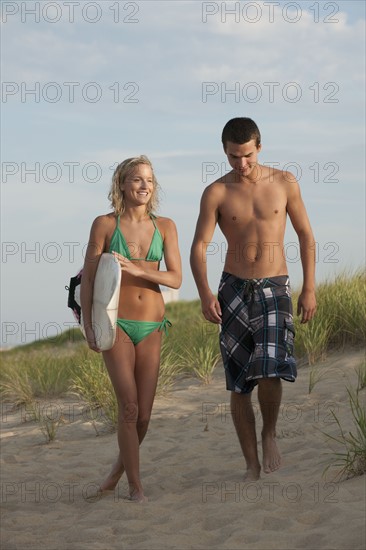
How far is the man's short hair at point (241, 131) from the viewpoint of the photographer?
18.0 ft

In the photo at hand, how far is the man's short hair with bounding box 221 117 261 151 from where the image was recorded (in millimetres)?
5477

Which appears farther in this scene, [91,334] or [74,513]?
[74,513]

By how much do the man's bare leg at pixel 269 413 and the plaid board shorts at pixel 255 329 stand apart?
8cm

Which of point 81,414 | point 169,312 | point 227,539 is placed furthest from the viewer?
point 169,312

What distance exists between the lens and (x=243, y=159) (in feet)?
18.2

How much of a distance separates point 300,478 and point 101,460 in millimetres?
2399

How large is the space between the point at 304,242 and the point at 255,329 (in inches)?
26.4

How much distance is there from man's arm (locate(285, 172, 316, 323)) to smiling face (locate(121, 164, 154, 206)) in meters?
0.91

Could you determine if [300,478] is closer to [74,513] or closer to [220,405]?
[74,513]

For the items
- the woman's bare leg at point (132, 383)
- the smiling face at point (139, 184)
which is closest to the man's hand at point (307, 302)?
the woman's bare leg at point (132, 383)

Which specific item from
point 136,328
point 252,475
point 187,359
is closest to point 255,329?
point 136,328

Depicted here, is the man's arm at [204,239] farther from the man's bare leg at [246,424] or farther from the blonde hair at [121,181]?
the man's bare leg at [246,424]

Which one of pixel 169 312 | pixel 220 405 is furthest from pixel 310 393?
pixel 169 312

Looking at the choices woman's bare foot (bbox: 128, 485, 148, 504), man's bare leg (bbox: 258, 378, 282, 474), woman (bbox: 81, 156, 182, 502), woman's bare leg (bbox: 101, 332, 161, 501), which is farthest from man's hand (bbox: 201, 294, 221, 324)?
woman's bare foot (bbox: 128, 485, 148, 504)
